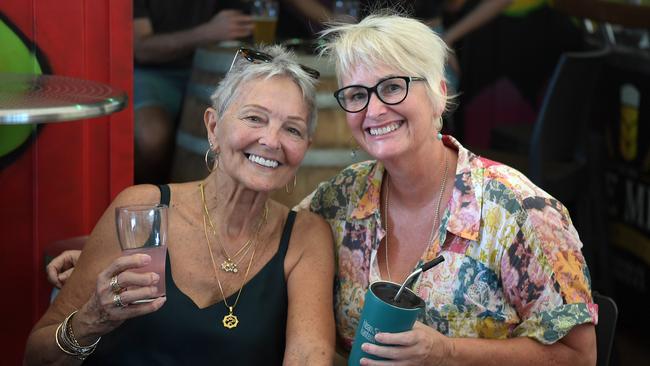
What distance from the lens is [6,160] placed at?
8.05 feet

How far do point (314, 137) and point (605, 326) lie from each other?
116 cm

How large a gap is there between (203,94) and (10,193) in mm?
843

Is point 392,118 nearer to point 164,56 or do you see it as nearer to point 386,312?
point 386,312

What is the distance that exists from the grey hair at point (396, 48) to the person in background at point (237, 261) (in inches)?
4.5

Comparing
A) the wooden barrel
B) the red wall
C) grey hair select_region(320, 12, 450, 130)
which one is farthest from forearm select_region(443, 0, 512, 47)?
grey hair select_region(320, 12, 450, 130)

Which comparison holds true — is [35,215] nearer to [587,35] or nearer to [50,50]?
[50,50]

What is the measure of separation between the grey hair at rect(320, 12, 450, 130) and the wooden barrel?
681 millimetres

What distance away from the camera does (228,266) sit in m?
2.14

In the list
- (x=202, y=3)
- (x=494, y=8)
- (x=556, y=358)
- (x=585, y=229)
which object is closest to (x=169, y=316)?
(x=556, y=358)

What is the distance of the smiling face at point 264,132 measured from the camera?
209cm

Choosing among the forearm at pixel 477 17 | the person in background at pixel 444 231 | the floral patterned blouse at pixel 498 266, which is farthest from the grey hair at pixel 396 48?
the forearm at pixel 477 17

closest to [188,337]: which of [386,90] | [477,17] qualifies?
[386,90]

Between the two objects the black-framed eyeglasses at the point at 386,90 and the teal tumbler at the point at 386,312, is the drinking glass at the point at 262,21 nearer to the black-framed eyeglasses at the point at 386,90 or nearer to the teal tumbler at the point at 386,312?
the black-framed eyeglasses at the point at 386,90

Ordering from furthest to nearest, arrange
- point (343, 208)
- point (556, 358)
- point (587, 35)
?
point (587, 35) < point (343, 208) < point (556, 358)
